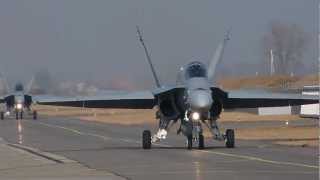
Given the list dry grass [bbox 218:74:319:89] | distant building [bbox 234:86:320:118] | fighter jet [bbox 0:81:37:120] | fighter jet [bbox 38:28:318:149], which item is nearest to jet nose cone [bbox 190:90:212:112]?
fighter jet [bbox 38:28:318:149]

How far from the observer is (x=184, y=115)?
1057 inches

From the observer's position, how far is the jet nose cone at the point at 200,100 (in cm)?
2484

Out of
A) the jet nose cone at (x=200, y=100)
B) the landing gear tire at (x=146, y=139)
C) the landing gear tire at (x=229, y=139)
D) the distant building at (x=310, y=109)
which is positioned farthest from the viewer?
the distant building at (x=310, y=109)

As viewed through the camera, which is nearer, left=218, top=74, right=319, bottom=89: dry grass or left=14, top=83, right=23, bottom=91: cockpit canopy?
left=14, top=83, right=23, bottom=91: cockpit canopy

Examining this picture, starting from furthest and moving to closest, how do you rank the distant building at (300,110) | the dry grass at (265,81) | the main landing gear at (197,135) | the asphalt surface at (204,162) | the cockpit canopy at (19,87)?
the dry grass at (265,81)
the cockpit canopy at (19,87)
the distant building at (300,110)
the main landing gear at (197,135)
the asphalt surface at (204,162)

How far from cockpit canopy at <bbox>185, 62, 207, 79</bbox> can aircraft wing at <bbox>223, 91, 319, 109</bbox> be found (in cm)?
161

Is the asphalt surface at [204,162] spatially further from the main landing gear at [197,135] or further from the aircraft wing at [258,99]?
the aircraft wing at [258,99]

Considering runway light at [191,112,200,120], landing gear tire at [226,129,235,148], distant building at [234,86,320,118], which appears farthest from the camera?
distant building at [234,86,320,118]

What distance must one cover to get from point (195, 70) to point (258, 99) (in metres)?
3.77

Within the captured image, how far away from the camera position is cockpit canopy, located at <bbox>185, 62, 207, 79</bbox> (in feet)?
86.5

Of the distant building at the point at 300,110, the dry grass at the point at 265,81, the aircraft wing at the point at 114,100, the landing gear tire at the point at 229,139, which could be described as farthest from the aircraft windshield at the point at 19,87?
the landing gear tire at the point at 229,139

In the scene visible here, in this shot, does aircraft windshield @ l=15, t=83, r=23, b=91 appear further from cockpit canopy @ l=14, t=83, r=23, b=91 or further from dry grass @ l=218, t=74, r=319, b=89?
dry grass @ l=218, t=74, r=319, b=89

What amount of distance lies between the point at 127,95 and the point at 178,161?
808 centimetres

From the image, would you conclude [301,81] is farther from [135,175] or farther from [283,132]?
[135,175]
